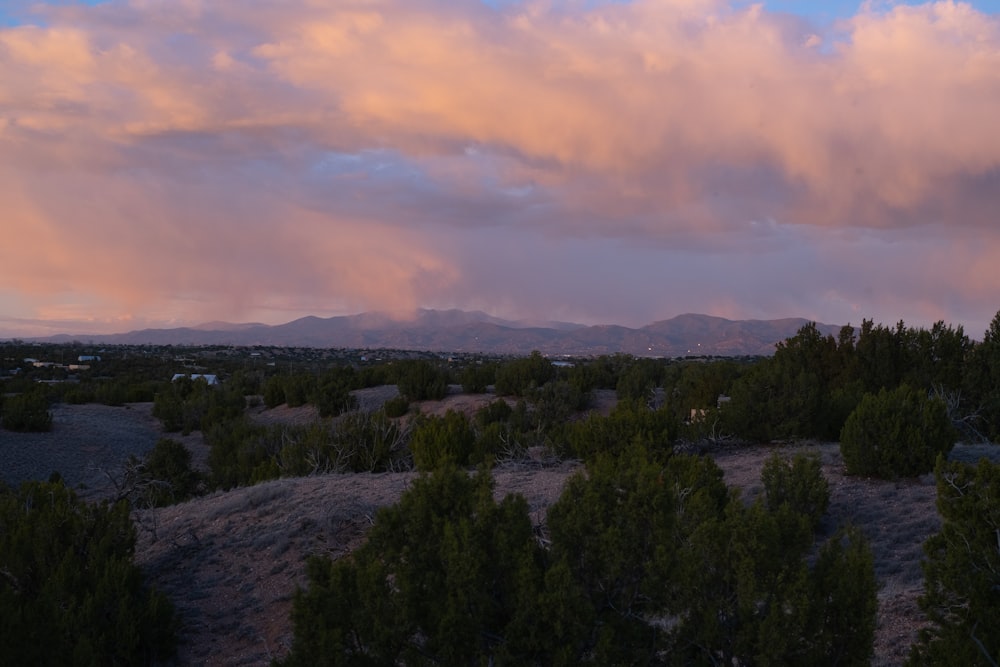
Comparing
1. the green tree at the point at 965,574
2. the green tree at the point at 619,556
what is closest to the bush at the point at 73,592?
the green tree at the point at 619,556

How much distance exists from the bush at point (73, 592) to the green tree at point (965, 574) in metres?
6.34

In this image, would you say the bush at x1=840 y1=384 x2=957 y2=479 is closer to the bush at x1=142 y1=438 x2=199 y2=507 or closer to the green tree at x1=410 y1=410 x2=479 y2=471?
the green tree at x1=410 y1=410 x2=479 y2=471

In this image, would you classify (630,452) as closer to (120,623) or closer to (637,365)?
(120,623)

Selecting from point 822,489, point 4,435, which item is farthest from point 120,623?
point 4,435

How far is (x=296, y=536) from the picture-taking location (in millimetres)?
10094

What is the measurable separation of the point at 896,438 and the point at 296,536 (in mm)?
9015

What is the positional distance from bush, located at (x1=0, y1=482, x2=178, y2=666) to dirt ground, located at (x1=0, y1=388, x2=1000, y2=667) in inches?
24.2

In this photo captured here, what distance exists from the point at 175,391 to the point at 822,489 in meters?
32.3

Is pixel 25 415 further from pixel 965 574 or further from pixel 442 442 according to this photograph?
pixel 965 574

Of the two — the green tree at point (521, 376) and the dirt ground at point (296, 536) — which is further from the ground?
the green tree at point (521, 376)

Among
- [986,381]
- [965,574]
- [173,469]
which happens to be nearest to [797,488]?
[965,574]

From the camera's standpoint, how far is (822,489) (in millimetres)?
10453

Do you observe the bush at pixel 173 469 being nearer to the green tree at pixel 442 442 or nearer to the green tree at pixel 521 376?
the green tree at pixel 442 442

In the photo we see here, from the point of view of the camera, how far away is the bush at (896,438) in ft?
40.6
